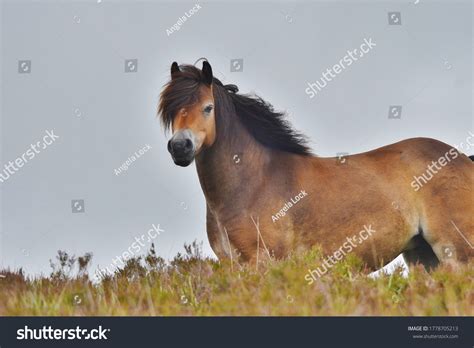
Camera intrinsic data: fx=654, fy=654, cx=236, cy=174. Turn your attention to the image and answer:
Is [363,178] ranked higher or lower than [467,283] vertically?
higher

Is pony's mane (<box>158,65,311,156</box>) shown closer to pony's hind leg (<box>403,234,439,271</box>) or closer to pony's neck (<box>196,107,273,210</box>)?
pony's neck (<box>196,107,273,210</box>)

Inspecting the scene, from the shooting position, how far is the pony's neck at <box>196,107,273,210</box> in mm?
9117

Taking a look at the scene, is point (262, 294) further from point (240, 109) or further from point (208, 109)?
point (240, 109)

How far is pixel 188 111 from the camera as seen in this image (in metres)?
8.67

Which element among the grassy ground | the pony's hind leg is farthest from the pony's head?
the pony's hind leg

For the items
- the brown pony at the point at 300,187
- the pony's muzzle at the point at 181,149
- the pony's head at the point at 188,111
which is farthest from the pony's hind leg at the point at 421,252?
the pony's muzzle at the point at 181,149

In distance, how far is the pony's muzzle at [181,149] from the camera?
322 inches

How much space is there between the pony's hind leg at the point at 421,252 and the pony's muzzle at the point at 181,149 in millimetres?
3895

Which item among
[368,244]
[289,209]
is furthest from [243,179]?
[368,244]

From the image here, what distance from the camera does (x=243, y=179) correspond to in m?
9.19

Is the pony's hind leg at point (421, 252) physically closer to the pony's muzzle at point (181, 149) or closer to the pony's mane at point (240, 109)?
the pony's mane at point (240, 109)

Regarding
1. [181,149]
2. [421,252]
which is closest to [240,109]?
[181,149]
